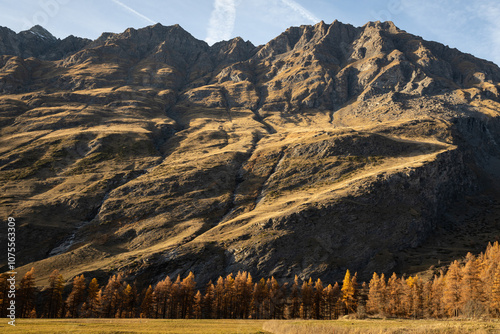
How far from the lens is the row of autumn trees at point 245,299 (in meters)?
82.8

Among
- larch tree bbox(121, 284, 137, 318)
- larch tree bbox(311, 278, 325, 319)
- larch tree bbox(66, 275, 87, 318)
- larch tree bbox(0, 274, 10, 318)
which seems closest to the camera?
larch tree bbox(0, 274, 10, 318)

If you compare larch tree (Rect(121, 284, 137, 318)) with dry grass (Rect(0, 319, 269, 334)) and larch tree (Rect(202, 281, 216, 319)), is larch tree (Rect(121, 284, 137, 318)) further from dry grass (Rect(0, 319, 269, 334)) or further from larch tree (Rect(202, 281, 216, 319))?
dry grass (Rect(0, 319, 269, 334))

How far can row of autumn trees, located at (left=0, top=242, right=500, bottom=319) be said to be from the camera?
8281 cm

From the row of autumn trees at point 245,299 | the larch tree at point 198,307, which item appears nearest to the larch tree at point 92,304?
the row of autumn trees at point 245,299

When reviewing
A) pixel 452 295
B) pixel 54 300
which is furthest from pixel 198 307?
pixel 452 295

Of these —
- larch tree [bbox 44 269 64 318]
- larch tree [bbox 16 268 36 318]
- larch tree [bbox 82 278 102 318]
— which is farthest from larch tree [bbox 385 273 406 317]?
larch tree [bbox 16 268 36 318]

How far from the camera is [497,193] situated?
199250mm

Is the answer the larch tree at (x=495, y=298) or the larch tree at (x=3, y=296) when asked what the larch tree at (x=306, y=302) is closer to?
the larch tree at (x=495, y=298)

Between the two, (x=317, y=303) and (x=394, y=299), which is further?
(x=317, y=303)

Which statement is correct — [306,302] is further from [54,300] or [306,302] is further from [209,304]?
[54,300]

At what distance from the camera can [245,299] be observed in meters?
93.2

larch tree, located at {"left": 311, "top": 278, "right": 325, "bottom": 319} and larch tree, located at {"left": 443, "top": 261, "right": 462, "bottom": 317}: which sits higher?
larch tree, located at {"left": 443, "top": 261, "right": 462, "bottom": 317}

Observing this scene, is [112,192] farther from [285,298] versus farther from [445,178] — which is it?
[445,178]

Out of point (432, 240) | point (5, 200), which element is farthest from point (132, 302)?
point (432, 240)
